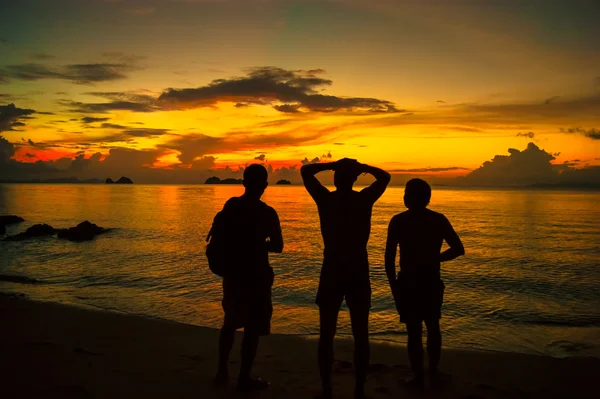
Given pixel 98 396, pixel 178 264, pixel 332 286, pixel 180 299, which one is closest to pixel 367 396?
pixel 332 286

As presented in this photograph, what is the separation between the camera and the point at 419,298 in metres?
4.98

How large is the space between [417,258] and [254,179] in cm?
214

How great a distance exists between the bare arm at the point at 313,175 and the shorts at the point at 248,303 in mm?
1158

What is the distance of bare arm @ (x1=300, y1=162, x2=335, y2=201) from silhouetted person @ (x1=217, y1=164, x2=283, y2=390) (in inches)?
18.2

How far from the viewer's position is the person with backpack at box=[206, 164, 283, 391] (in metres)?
4.58

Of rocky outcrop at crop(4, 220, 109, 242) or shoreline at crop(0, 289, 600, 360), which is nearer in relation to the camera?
shoreline at crop(0, 289, 600, 360)

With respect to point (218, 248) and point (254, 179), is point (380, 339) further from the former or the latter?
point (254, 179)

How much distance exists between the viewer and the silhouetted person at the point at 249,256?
4.58m

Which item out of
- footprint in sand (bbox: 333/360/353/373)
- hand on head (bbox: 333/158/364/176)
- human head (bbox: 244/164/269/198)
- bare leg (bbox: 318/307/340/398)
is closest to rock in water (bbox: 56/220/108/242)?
footprint in sand (bbox: 333/360/353/373)

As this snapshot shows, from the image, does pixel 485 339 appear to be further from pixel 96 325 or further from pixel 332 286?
pixel 96 325

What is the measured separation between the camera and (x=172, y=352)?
22.9ft

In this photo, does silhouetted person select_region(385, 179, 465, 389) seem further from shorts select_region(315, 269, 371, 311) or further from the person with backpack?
the person with backpack

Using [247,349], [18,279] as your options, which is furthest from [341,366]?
[18,279]

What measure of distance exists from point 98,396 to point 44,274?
14.1 m
